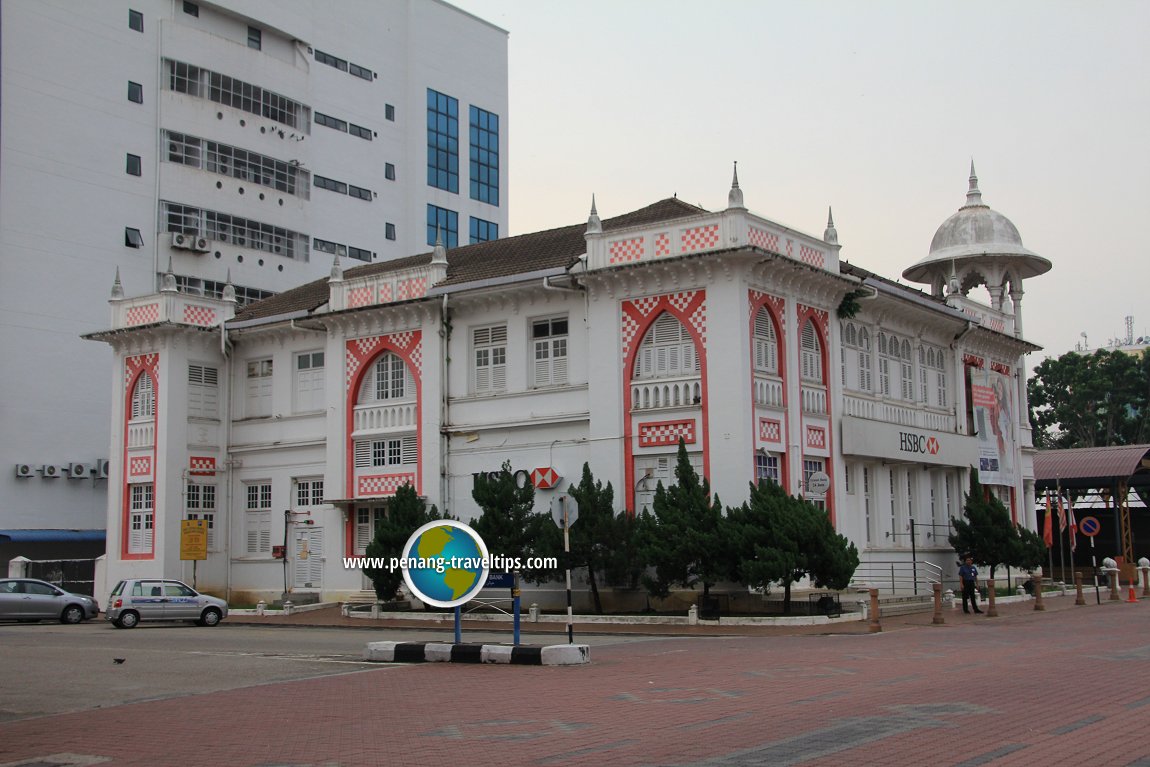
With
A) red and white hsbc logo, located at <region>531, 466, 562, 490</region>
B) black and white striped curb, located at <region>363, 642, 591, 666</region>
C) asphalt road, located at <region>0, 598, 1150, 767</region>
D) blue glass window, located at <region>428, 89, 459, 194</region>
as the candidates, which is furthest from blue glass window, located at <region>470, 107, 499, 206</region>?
black and white striped curb, located at <region>363, 642, 591, 666</region>

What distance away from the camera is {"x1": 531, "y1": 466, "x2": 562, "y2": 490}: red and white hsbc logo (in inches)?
1276

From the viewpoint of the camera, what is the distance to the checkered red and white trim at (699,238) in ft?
98.2

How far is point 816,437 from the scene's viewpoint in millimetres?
31953

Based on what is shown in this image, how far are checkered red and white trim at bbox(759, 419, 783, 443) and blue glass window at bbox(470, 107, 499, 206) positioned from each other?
4188cm

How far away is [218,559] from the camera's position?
129 ft

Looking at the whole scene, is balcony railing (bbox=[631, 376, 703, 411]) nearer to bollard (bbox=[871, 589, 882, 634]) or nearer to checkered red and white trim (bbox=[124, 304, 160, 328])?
bollard (bbox=[871, 589, 882, 634])

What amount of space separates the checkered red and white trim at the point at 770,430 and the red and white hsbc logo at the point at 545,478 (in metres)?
5.53

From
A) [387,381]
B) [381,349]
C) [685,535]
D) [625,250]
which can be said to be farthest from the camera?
[387,381]

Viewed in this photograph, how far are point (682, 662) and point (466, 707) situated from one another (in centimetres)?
562

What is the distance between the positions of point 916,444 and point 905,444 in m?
0.87

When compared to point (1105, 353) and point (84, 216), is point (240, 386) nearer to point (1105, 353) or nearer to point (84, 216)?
point (84, 216)

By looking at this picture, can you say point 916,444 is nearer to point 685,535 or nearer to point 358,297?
point 685,535

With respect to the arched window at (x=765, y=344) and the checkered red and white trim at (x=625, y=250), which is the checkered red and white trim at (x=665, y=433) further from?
the checkered red and white trim at (x=625, y=250)

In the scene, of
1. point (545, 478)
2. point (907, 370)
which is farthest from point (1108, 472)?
point (545, 478)
